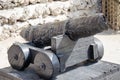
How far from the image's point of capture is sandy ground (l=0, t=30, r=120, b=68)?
375 cm

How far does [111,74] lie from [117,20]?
3.78 metres

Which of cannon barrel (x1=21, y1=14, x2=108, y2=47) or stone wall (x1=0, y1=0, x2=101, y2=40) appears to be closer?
cannon barrel (x1=21, y1=14, x2=108, y2=47)

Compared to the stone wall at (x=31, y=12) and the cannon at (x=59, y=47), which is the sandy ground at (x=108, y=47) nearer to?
the stone wall at (x=31, y=12)

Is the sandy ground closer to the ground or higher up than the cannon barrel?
closer to the ground

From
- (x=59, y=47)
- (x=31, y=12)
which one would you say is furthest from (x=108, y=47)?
(x=59, y=47)

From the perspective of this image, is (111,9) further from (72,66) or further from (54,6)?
(72,66)

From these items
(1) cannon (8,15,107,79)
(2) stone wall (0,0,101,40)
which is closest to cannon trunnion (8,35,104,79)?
(1) cannon (8,15,107,79)

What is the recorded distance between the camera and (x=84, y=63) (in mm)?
2201

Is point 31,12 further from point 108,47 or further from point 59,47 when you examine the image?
point 59,47

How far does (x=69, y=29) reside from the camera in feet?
6.25

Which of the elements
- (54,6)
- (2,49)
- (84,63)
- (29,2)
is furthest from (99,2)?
(84,63)

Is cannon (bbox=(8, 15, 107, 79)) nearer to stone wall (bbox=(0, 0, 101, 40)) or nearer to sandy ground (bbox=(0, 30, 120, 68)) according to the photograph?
sandy ground (bbox=(0, 30, 120, 68))

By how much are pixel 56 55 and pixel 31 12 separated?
309cm

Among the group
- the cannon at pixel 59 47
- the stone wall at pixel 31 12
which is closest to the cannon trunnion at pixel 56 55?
the cannon at pixel 59 47
